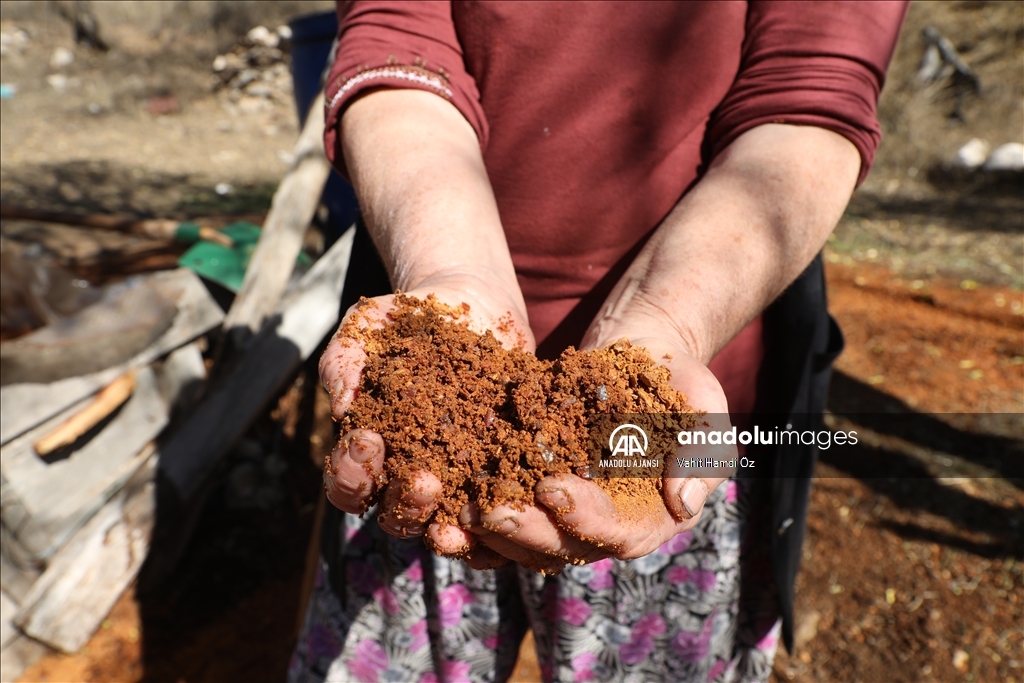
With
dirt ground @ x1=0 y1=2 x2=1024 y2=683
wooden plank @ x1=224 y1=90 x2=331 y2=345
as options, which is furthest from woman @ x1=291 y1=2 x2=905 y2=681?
wooden plank @ x1=224 y1=90 x2=331 y2=345

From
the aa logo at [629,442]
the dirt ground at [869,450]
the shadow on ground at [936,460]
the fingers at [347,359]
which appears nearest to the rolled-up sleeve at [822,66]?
the aa logo at [629,442]

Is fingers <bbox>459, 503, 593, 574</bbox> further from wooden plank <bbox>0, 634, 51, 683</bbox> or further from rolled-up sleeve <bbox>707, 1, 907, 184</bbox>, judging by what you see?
wooden plank <bbox>0, 634, 51, 683</bbox>

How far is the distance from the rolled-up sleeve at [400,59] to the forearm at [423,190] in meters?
0.03

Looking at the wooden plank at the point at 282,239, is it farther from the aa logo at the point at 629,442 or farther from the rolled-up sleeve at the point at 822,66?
the aa logo at the point at 629,442

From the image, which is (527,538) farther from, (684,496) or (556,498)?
(684,496)

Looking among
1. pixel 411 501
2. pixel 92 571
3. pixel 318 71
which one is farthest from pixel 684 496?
pixel 318 71

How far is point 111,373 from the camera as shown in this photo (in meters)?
2.75

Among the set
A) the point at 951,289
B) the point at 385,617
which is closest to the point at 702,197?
the point at 385,617

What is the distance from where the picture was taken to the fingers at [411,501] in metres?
0.95

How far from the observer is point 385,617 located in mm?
1595

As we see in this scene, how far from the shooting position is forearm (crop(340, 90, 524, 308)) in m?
1.19

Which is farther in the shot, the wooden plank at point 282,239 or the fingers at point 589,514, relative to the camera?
the wooden plank at point 282,239

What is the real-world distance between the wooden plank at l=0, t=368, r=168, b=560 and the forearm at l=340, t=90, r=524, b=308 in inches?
76.7

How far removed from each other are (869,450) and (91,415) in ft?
11.8
